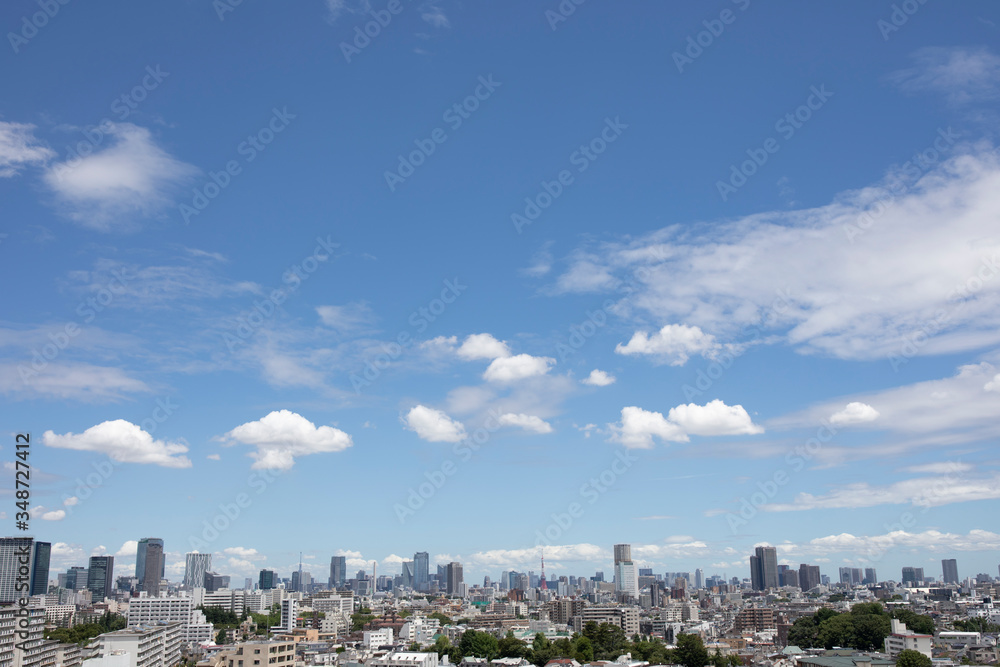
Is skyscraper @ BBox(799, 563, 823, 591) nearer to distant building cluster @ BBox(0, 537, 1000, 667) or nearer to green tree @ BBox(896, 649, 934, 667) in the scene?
distant building cluster @ BBox(0, 537, 1000, 667)

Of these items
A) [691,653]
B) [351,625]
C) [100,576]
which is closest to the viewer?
[691,653]

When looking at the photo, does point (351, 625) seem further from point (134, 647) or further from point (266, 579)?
point (266, 579)

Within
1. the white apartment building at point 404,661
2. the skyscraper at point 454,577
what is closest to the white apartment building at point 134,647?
the white apartment building at point 404,661

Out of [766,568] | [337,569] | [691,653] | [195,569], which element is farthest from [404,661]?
[337,569]

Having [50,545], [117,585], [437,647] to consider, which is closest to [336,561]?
[117,585]

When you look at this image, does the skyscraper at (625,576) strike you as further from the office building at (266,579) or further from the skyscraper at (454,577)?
the office building at (266,579)
